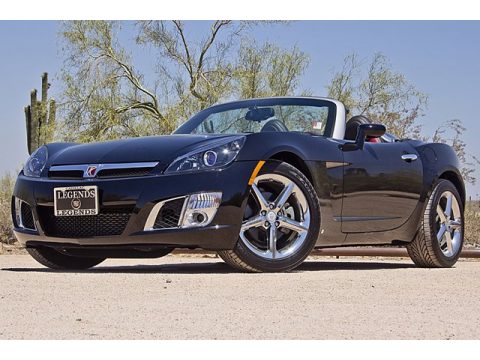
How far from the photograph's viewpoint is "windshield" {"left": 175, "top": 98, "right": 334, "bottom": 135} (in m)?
8.55

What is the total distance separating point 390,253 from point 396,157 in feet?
11.8

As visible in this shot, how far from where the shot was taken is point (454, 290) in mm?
6809

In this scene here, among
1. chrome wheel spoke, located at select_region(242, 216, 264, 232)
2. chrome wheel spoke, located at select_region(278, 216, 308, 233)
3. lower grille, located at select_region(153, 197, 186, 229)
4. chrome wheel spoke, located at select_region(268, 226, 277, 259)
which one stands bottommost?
chrome wheel spoke, located at select_region(268, 226, 277, 259)

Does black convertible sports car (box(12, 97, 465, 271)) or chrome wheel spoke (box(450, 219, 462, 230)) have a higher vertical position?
A: black convertible sports car (box(12, 97, 465, 271))

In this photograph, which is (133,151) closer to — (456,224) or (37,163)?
(37,163)

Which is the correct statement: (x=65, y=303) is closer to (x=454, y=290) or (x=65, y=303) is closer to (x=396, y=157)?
(x=454, y=290)

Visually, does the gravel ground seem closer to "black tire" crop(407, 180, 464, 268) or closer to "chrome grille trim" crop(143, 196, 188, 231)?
"chrome grille trim" crop(143, 196, 188, 231)

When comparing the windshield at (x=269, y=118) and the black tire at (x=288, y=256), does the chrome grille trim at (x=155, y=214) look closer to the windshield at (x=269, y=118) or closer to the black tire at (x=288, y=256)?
the black tire at (x=288, y=256)

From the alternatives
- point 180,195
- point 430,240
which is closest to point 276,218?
point 180,195

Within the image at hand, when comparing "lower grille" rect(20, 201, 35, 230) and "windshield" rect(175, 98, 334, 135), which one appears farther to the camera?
"windshield" rect(175, 98, 334, 135)

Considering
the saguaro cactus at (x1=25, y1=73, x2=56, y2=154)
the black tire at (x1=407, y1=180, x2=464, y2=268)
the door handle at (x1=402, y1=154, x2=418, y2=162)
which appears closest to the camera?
the door handle at (x1=402, y1=154, x2=418, y2=162)

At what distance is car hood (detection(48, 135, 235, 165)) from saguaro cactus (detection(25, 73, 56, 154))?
22131mm

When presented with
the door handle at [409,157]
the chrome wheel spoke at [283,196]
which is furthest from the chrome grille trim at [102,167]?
the door handle at [409,157]

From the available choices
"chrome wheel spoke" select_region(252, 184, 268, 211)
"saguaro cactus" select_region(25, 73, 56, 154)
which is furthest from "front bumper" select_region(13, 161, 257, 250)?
"saguaro cactus" select_region(25, 73, 56, 154)
